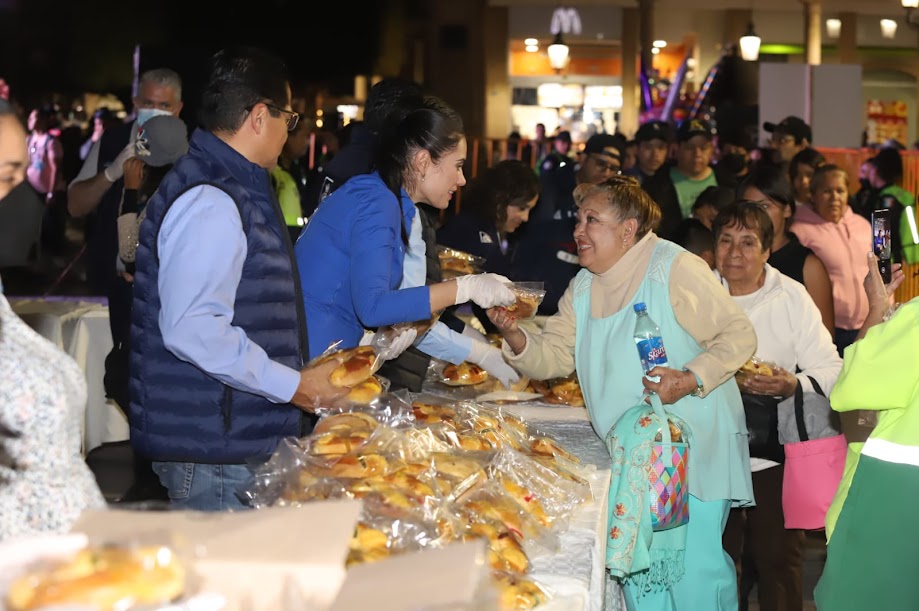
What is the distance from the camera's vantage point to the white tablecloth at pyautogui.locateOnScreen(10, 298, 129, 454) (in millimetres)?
6500

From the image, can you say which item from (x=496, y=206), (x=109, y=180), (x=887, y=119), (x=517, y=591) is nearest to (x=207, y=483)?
(x=517, y=591)

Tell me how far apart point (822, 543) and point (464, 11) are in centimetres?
2061

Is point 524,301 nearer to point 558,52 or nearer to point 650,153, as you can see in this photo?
point 650,153

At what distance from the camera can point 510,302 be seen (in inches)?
147

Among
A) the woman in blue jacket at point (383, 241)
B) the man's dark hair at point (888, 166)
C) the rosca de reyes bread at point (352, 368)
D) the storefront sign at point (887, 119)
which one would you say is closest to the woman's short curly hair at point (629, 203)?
the woman in blue jacket at point (383, 241)

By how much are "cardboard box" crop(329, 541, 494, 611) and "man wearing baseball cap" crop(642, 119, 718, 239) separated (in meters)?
5.95

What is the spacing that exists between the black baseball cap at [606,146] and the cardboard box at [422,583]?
222 inches

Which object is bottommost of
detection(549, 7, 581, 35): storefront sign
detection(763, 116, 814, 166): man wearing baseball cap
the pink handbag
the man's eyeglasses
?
the pink handbag

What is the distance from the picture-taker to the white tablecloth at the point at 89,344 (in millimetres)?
6500

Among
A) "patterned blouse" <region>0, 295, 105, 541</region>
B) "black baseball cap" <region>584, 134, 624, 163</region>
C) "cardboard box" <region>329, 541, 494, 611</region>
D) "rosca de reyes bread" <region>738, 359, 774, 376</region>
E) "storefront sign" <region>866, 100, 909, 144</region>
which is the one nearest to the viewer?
"cardboard box" <region>329, 541, 494, 611</region>

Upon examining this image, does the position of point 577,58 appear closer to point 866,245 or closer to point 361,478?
point 866,245

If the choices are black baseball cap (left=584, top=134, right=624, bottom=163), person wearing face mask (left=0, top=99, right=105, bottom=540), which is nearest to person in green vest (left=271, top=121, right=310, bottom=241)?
black baseball cap (left=584, top=134, right=624, bottom=163)

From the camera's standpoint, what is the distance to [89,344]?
659 centimetres

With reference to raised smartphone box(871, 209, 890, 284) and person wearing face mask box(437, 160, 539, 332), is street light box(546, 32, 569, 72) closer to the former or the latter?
person wearing face mask box(437, 160, 539, 332)
